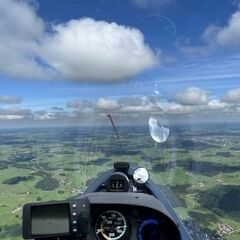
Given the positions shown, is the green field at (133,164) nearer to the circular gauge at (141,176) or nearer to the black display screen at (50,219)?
the circular gauge at (141,176)

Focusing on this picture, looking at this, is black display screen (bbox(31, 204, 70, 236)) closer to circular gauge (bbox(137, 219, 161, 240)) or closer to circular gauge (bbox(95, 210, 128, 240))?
circular gauge (bbox(95, 210, 128, 240))

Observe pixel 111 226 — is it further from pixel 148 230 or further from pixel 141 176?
pixel 141 176

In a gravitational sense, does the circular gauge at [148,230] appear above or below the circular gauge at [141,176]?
below

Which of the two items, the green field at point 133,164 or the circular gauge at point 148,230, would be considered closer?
the circular gauge at point 148,230

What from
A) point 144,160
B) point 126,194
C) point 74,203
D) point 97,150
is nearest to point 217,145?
point 144,160

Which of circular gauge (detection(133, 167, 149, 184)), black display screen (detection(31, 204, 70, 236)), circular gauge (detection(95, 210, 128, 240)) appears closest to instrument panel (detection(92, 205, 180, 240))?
circular gauge (detection(95, 210, 128, 240))

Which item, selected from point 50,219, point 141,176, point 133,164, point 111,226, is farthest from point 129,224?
point 133,164

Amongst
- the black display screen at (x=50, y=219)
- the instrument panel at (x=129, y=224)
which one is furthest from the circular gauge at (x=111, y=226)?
the black display screen at (x=50, y=219)
